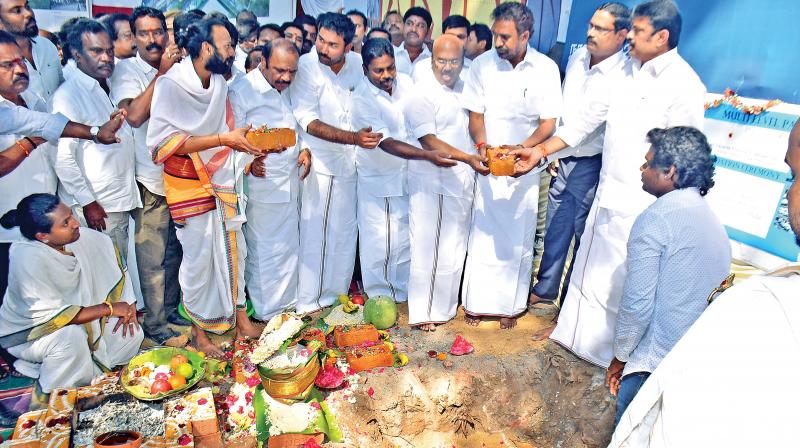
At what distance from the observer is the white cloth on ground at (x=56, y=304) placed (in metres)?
3.13

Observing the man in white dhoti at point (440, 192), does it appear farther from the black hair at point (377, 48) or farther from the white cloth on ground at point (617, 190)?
the white cloth on ground at point (617, 190)

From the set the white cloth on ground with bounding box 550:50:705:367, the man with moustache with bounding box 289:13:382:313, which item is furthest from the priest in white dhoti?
the white cloth on ground with bounding box 550:50:705:367

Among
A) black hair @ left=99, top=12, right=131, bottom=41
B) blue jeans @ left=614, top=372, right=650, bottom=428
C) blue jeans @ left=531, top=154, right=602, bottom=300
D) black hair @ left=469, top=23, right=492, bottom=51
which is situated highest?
black hair @ left=469, top=23, right=492, bottom=51

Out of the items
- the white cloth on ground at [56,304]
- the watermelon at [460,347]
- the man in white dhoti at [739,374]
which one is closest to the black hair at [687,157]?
the man in white dhoti at [739,374]

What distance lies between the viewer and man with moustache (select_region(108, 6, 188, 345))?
13.1 ft

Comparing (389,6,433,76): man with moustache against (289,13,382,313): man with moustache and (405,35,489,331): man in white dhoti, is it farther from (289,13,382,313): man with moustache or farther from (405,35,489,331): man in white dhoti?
(405,35,489,331): man in white dhoti

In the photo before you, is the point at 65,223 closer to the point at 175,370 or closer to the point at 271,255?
the point at 175,370

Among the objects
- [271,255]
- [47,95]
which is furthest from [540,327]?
[47,95]

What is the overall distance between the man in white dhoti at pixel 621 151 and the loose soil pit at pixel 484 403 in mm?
251

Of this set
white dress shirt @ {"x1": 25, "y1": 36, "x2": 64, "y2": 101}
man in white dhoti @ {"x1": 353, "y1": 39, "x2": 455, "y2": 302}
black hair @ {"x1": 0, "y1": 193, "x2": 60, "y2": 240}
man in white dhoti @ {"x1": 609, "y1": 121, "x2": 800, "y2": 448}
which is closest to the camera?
man in white dhoti @ {"x1": 609, "y1": 121, "x2": 800, "y2": 448}

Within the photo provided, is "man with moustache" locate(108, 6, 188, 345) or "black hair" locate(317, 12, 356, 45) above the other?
"black hair" locate(317, 12, 356, 45)

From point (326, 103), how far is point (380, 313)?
5.86ft

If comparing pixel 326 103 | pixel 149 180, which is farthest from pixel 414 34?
pixel 149 180

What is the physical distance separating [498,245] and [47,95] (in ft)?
12.1
